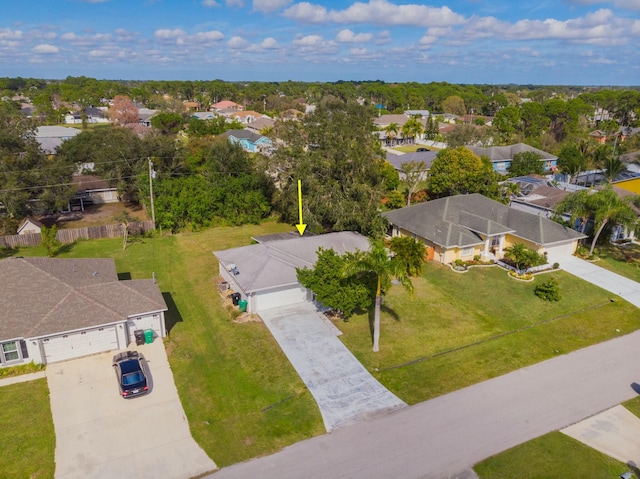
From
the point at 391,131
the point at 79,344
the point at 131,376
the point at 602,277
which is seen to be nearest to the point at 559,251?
the point at 602,277

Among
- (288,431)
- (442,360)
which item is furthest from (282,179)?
(288,431)

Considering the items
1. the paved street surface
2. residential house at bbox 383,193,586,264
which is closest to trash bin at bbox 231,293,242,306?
residential house at bbox 383,193,586,264

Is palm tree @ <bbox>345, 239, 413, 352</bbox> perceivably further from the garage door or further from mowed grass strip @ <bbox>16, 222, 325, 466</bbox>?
the garage door

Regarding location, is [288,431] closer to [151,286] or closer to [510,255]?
[151,286]

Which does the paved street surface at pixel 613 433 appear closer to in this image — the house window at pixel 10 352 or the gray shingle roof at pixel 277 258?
the gray shingle roof at pixel 277 258

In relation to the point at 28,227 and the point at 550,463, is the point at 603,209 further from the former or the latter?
the point at 28,227

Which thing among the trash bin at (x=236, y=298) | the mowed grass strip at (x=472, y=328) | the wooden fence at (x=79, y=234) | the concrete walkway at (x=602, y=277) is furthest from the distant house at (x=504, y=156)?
the trash bin at (x=236, y=298)
